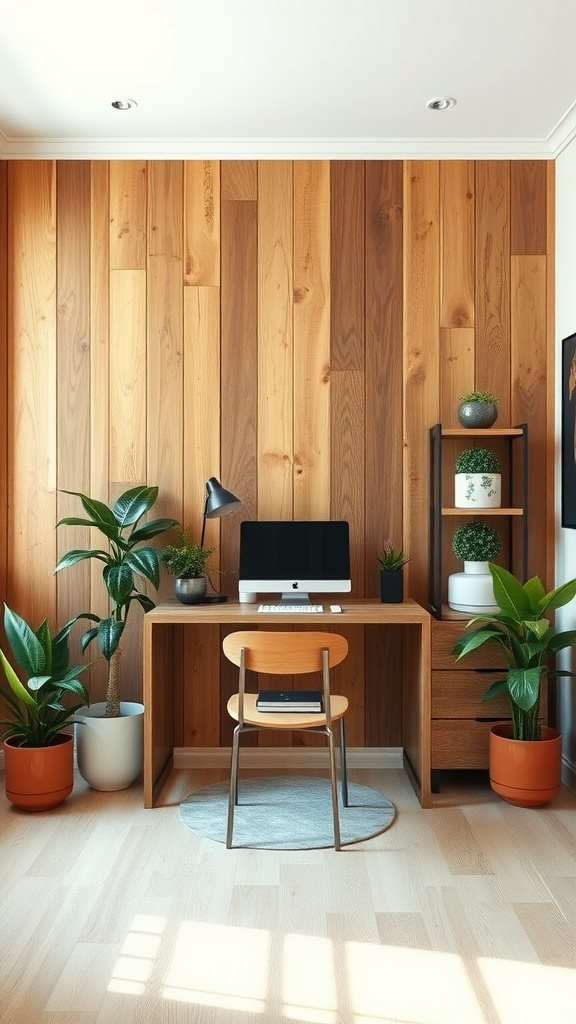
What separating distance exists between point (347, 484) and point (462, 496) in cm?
53

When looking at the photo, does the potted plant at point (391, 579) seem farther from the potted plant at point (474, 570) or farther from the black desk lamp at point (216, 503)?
the black desk lamp at point (216, 503)

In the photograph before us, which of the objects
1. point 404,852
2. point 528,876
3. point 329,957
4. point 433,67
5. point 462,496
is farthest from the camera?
point 462,496

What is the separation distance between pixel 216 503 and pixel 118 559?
1.50ft

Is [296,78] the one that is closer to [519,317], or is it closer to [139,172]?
[139,172]

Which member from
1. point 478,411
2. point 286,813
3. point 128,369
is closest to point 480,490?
point 478,411

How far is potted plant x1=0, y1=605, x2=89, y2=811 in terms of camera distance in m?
3.16

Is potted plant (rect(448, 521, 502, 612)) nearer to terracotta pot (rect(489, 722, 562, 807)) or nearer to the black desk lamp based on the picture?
terracotta pot (rect(489, 722, 562, 807))

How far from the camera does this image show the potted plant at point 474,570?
3.44 m

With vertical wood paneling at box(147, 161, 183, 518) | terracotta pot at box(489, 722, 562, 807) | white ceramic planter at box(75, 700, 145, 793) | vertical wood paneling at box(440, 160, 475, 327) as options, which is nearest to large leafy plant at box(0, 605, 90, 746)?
white ceramic planter at box(75, 700, 145, 793)

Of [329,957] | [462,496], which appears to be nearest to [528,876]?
[329,957]

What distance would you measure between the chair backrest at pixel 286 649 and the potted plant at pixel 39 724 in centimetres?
73

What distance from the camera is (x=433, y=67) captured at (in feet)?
9.97

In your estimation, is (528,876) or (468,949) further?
(528,876)

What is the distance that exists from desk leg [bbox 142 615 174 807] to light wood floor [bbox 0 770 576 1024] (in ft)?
0.53
